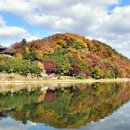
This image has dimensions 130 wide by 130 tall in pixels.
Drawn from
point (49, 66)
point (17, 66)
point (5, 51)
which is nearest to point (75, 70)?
point (49, 66)

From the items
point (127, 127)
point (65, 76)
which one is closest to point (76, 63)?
point (65, 76)

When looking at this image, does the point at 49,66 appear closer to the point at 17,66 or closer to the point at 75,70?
the point at 75,70

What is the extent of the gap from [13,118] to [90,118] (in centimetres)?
578

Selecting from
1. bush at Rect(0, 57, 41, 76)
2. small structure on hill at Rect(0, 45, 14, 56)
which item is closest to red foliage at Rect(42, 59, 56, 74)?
small structure on hill at Rect(0, 45, 14, 56)

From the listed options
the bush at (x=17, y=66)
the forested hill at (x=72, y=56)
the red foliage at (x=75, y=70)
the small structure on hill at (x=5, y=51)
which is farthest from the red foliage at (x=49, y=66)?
the bush at (x=17, y=66)

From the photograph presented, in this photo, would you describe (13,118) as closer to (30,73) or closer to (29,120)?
(29,120)

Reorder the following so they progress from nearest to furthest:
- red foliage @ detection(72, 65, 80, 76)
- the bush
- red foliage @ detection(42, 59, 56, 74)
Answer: the bush → red foliage @ detection(42, 59, 56, 74) → red foliage @ detection(72, 65, 80, 76)

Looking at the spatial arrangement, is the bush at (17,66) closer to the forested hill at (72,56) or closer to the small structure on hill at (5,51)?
the forested hill at (72,56)

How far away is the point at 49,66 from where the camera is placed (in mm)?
104438

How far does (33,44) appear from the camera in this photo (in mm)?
139250

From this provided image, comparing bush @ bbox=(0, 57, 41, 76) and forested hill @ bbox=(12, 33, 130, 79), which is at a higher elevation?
forested hill @ bbox=(12, 33, 130, 79)

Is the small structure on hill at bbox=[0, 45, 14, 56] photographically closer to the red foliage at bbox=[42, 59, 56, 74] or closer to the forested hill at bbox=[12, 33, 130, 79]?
the forested hill at bbox=[12, 33, 130, 79]

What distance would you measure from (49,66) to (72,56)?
18.1 metres

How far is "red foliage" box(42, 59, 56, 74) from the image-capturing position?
104 m
